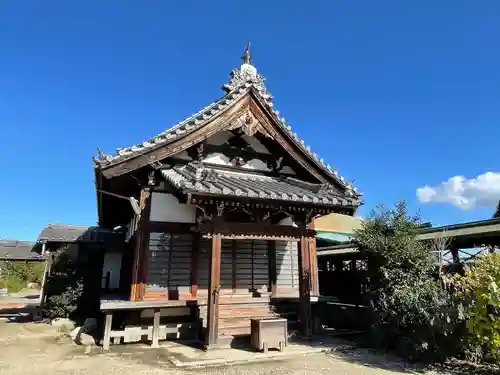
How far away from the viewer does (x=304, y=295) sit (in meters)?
10.1

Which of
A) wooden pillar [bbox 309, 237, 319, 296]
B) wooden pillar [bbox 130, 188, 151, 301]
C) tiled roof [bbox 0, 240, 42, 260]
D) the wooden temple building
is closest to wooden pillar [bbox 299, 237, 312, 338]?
the wooden temple building

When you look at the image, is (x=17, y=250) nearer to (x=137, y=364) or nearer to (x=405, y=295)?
(x=137, y=364)

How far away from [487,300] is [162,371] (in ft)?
21.2

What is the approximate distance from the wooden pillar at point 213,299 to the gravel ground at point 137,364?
1272mm

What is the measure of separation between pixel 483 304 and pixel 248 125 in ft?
26.7

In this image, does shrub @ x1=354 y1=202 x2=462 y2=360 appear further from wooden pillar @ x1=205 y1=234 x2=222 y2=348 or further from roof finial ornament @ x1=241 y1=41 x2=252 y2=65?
roof finial ornament @ x1=241 y1=41 x2=252 y2=65

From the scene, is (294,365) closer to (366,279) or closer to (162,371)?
(162,371)

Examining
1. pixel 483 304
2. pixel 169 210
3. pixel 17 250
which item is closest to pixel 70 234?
pixel 17 250

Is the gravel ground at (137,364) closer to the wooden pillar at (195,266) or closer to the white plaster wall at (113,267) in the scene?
the wooden pillar at (195,266)

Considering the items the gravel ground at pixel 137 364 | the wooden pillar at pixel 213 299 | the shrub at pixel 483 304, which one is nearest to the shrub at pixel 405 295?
the shrub at pixel 483 304

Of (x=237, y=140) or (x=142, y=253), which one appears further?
(x=237, y=140)

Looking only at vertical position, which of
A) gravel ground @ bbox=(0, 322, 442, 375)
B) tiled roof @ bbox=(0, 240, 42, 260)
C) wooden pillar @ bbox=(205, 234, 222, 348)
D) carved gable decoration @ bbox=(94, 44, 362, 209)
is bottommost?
gravel ground @ bbox=(0, 322, 442, 375)

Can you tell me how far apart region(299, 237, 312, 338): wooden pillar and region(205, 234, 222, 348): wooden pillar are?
8.79ft

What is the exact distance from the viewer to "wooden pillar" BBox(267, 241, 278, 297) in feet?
38.2
